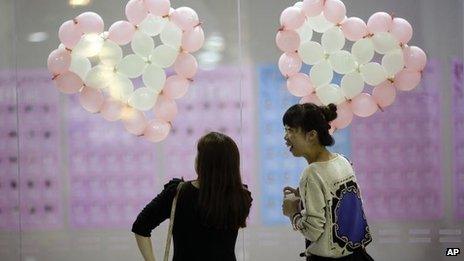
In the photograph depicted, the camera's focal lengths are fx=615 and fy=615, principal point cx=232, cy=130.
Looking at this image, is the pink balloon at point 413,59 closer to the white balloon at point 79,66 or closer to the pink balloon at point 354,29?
the pink balloon at point 354,29

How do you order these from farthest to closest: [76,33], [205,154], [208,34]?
[208,34], [76,33], [205,154]

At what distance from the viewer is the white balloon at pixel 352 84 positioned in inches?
138

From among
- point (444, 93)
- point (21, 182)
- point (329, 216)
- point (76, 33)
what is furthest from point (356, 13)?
point (21, 182)

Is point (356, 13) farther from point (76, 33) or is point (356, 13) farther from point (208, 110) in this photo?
point (76, 33)

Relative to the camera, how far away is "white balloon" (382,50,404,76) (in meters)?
3.52

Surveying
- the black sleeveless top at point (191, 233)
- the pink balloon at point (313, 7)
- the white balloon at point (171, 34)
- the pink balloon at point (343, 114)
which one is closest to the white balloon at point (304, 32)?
the pink balloon at point (313, 7)

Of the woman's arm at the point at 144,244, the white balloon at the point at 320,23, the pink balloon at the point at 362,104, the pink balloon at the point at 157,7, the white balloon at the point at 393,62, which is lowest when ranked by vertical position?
the woman's arm at the point at 144,244

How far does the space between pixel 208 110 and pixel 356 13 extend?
3.88ft

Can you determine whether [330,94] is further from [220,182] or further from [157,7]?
[220,182]

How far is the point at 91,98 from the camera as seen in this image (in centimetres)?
348

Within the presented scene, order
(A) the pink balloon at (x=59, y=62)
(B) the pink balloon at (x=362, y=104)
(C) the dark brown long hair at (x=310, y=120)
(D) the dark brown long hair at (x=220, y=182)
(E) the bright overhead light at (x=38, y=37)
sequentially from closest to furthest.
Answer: (D) the dark brown long hair at (x=220, y=182) < (C) the dark brown long hair at (x=310, y=120) < (A) the pink balloon at (x=59, y=62) < (B) the pink balloon at (x=362, y=104) < (E) the bright overhead light at (x=38, y=37)

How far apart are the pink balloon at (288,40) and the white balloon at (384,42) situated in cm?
44

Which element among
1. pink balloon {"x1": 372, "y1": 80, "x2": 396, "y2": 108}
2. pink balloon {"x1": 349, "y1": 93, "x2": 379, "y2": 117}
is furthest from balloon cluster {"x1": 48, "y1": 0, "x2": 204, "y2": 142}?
pink balloon {"x1": 372, "y1": 80, "x2": 396, "y2": 108}

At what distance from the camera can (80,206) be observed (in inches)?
162
